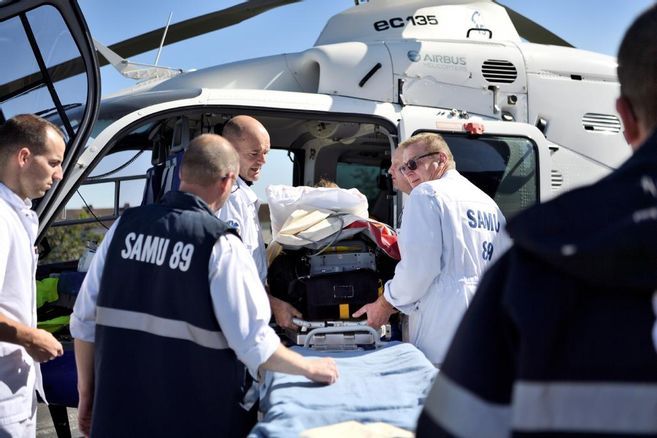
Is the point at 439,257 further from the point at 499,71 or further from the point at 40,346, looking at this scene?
the point at 499,71

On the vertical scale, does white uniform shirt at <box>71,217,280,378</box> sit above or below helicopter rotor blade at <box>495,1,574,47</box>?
below

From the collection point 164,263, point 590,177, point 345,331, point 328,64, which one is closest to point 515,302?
point 164,263

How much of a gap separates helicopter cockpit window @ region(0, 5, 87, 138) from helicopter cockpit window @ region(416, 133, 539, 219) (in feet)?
7.80

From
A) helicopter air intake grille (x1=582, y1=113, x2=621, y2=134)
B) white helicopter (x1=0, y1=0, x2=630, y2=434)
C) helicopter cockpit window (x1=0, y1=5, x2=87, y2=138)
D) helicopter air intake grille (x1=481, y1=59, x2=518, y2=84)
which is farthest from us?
helicopter air intake grille (x1=582, y1=113, x2=621, y2=134)

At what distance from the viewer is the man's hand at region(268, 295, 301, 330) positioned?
3.42 meters

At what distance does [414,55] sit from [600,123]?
157 cm

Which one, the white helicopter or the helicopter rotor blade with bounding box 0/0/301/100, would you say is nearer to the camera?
the white helicopter

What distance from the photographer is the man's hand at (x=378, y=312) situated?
3.29 metres

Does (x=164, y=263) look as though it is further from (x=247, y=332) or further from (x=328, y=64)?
(x=328, y=64)

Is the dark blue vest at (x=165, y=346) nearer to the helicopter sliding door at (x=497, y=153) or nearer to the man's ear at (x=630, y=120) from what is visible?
the man's ear at (x=630, y=120)

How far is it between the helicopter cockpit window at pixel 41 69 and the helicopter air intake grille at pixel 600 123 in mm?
3653

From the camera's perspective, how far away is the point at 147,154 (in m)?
4.79

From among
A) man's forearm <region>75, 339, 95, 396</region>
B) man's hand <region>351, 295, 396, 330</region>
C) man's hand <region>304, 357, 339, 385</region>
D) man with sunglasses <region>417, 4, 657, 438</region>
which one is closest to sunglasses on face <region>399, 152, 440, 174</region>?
man's hand <region>351, 295, 396, 330</region>

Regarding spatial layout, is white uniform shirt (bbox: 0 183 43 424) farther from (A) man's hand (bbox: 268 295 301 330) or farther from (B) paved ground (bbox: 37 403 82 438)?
(B) paved ground (bbox: 37 403 82 438)
